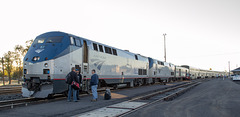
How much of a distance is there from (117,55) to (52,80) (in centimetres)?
866

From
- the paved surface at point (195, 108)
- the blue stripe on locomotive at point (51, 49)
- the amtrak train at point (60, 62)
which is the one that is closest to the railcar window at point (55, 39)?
the amtrak train at point (60, 62)

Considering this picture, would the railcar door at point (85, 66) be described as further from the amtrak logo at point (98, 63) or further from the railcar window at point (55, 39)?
the railcar window at point (55, 39)

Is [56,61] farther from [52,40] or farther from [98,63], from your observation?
[98,63]

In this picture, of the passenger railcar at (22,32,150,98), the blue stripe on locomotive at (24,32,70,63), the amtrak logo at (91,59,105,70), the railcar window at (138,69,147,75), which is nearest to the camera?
the passenger railcar at (22,32,150,98)

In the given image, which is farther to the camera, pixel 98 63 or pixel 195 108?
pixel 98 63

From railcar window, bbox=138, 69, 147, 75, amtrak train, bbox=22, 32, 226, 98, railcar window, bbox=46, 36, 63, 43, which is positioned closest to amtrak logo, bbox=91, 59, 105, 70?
amtrak train, bbox=22, 32, 226, 98

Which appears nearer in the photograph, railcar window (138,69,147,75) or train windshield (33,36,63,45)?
train windshield (33,36,63,45)

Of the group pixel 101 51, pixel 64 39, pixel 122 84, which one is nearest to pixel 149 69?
pixel 122 84

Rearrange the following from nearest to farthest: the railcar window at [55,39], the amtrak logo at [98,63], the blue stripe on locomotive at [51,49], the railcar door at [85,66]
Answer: the blue stripe on locomotive at [51,49] → the railcar window at [55,39] → the railcar door at [85,66] → the amtrak logo at [98,63]

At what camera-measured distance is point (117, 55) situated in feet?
59.9

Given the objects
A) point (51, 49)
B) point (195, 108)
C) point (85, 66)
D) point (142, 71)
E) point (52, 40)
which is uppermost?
point (52, 40)

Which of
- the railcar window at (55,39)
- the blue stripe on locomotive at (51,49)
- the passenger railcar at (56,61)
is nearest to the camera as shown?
the passenger railcar at (56,61)

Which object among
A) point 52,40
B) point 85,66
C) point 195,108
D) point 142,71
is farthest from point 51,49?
point 142,71

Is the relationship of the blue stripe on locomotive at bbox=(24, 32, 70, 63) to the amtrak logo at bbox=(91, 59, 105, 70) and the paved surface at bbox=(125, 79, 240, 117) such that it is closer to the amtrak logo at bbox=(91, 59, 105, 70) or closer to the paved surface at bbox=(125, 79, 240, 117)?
the amtrak logo at bbox=(91, 59, 105, 70)
